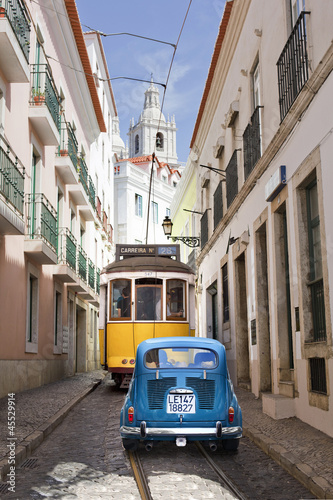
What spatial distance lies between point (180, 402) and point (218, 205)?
1073 cm

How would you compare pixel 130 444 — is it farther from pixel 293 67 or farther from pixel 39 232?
pixel 39 232

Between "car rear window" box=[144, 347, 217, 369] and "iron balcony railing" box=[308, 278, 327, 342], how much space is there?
1692mm

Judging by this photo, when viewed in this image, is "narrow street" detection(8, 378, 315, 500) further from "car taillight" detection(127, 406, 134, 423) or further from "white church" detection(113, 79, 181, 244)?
"white church" detection(113, 79, 181, 244)

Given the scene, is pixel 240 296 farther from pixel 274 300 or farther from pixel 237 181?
pixel 274 300

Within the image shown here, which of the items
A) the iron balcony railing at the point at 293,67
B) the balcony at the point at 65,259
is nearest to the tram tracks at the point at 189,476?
the iron balcony railing at the point at 293,67

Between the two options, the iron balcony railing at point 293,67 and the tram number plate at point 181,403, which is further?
the iron balcony railing at point 293,67

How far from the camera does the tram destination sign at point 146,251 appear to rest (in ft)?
50.3

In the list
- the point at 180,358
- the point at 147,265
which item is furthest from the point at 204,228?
the point at 180,358

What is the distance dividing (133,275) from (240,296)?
2610 millimetres

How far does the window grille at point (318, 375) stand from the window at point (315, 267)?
0.99 feet

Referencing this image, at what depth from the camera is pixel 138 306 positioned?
1368cm

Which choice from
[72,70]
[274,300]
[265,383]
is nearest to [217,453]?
[274,300]

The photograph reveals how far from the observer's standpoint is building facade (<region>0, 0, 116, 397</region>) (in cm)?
1179

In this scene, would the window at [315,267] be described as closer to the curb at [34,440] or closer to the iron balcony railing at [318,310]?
the iron balcony railing at [318,310]
